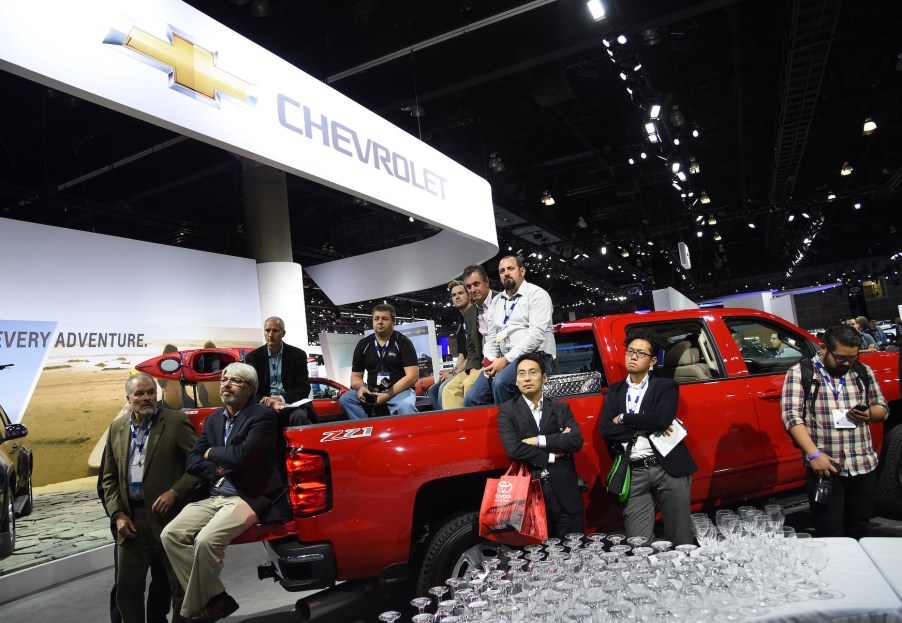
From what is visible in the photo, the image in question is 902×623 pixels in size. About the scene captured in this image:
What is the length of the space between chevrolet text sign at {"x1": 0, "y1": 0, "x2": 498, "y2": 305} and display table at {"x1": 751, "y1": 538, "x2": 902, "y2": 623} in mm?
4029

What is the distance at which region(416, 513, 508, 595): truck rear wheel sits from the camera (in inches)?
123

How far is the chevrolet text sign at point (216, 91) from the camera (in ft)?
11.0

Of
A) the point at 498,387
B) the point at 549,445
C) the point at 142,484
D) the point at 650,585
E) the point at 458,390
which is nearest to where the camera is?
the point at 650,585

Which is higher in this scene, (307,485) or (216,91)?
(216,91)

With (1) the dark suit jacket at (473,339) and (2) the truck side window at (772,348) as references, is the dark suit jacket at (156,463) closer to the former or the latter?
(1) the dark suit jacket at (473,339)

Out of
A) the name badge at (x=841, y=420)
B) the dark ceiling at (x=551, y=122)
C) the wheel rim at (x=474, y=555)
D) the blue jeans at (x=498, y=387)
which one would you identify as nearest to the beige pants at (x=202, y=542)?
the wheel rim at (x=474, y=555)

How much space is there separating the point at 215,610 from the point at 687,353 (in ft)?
11.1

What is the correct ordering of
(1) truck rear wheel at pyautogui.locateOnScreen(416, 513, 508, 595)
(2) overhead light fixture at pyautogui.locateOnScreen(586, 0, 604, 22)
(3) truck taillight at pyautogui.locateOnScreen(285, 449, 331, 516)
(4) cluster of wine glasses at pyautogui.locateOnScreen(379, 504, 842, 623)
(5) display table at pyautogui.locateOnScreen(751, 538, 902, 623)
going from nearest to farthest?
(4) cluster of wine glasses at pyautogui.locateOnScreen(379, 504, 842, 623) → (5) display table at pyautogui.locateOnScreen(751, 538, 902, 623) → (3) truck taillight at pyautogui.locateOnScreen(285, 449, 331, 516) → (1) truck rear wheel at pyautogui.locateOnScreen(416, 513, 508, 595) → (2) overhead light fixture at pyautogui.locateOnScreen(586, 0, 604, 22)

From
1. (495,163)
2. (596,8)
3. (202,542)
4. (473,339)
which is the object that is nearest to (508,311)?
(473,339)

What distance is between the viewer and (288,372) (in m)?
4.83

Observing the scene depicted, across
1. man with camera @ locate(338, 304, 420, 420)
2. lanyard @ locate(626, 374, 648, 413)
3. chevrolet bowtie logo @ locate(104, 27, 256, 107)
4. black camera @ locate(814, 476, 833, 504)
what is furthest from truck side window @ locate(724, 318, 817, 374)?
chevrolet bowtie logo @ locate(104, 27, 256, 107)

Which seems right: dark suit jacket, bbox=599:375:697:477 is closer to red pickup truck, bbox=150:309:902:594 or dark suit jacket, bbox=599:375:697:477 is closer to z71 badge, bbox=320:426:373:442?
red pickup truck, bbox=150:309:902:594

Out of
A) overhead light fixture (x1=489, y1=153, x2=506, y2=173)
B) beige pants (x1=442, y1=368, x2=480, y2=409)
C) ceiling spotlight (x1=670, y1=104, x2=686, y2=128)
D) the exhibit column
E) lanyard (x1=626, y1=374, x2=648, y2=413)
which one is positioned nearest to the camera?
lanyard (x1=626, y1=374, x2=648, y2=413)

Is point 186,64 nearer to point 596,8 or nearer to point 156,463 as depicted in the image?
point 156,463
